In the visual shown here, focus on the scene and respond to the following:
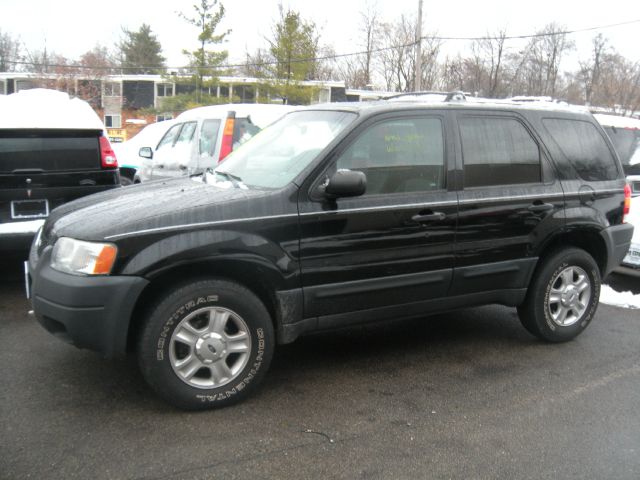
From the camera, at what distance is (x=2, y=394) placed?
3674mm

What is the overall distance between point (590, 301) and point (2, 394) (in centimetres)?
439

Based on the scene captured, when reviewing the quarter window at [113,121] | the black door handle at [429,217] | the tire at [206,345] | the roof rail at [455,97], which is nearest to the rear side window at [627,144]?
the roof rail at [455,97]

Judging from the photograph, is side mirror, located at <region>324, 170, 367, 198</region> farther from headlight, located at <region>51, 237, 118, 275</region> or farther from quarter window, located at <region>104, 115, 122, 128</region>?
quarter window, located at <region>104, 115, 122, 128</region>

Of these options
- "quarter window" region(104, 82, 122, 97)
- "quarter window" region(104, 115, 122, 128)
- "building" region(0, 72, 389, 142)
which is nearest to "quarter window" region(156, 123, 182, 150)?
"building" region(0, 72, 389, 142)

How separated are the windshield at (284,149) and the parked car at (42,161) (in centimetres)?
204

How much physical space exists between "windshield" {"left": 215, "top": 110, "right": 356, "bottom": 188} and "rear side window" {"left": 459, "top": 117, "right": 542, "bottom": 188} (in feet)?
3.05

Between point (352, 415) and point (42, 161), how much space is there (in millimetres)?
3997

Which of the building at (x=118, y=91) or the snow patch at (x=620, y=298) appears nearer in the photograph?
the snow patch at (x=620, y=298)

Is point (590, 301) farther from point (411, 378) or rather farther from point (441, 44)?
point (441, 44)

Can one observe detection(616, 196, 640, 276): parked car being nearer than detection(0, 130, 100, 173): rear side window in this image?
No

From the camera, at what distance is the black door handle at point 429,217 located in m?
3.99

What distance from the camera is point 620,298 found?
629 cm

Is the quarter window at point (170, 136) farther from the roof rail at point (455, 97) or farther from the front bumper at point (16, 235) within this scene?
the roof rail at point (455, 97)

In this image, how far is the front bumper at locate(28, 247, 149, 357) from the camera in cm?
320
